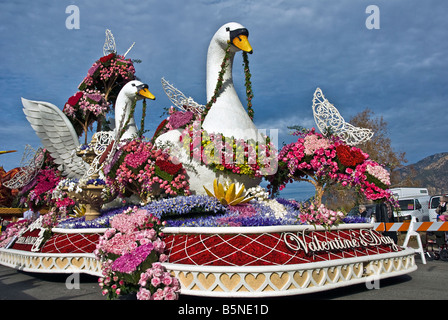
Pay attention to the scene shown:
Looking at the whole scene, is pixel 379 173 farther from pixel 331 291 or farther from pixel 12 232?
pixel 12 232

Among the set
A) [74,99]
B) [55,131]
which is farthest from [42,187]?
[74,99]

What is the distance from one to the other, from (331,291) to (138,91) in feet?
26.0

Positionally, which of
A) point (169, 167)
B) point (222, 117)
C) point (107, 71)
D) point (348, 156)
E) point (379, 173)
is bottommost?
point (379, 173)

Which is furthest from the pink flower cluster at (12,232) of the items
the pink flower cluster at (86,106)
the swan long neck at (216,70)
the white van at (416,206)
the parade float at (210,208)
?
the white van at (416,206)

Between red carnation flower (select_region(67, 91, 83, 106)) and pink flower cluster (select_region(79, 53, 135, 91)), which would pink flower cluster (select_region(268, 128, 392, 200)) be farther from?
red carnation flower (select_region(67, 91, 83, 106))

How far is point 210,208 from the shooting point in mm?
6285

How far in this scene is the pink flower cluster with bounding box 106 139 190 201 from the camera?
7.29 m

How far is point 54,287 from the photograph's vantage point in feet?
23.4

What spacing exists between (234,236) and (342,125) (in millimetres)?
4389

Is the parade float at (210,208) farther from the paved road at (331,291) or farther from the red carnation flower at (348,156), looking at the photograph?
the paved road at (331,291)

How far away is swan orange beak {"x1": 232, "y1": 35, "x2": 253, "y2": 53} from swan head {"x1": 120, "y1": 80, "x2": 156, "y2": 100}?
390cm

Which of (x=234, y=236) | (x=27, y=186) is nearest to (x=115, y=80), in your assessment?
(x=27, y=186)

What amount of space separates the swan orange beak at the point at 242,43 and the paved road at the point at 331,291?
201 inches

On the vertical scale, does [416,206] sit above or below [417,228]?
below
